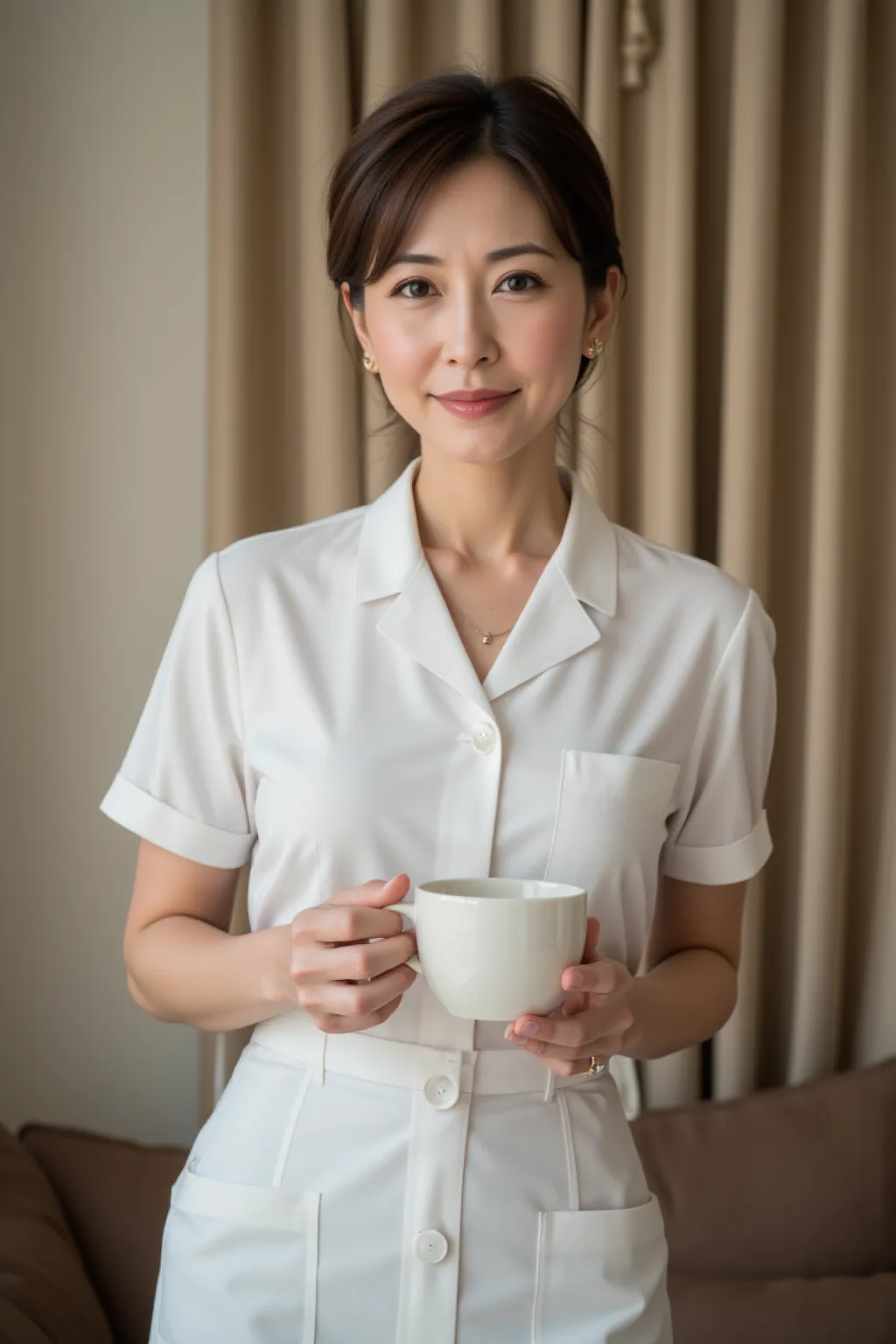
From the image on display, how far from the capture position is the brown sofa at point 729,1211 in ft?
6.35

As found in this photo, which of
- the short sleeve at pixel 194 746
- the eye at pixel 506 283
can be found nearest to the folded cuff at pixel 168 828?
the short sleeve at pixel 194 746

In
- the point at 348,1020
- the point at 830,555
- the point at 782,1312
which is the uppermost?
the point at 830,555

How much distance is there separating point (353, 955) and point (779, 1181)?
143 cm

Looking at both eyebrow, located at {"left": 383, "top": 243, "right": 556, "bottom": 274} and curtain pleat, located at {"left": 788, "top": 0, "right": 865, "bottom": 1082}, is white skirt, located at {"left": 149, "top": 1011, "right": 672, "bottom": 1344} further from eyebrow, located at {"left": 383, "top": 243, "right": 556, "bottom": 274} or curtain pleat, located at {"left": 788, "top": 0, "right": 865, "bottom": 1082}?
curtain pleat, located at {"left": 788, "top": 0, "right": 865, "bottom": 1082}

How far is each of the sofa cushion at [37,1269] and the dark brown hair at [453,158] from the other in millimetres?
1285

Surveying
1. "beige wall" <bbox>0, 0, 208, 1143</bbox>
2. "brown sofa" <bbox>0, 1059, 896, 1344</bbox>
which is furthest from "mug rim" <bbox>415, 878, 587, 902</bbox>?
"beige wall" <bbox>0, 0, 208, 1143</bbox>

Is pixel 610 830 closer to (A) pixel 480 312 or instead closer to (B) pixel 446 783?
(B) pixel 446 783

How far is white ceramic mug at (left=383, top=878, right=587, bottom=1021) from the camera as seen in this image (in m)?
0.92

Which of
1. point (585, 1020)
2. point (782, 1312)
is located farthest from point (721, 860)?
point (782, 1312)

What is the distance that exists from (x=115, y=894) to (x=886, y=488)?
57.8 inches

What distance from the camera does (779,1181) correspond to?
2139 millimetres

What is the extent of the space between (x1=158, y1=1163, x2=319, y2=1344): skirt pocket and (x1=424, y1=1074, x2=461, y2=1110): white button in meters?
0.13

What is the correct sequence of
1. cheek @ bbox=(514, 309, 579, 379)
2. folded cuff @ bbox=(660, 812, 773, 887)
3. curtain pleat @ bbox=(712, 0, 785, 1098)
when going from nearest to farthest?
cheek @ bbox=(514, 309, 579, 379) → folded cuff @ bbox=(660, 812, 773, 887) → curtain pleat @ bbox=(712, 0, 785, 1098)

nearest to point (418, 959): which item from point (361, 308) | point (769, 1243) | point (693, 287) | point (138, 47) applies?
point (361, 308)
